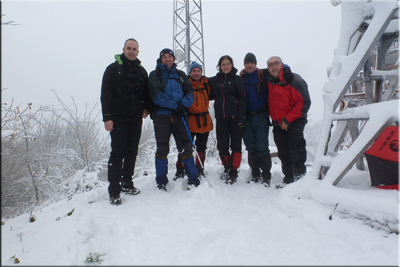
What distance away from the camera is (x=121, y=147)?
9.45 feet

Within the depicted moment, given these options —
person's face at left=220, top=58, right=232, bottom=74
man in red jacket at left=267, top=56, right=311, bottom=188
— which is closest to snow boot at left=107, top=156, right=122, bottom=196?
person's face at left=220, top=58, right=232, bottom=74

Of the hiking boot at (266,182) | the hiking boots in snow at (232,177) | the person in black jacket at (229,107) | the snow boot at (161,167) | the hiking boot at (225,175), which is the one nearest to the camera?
the snow boot at (161,167)

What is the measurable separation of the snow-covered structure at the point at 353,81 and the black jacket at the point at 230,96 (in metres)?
1.19

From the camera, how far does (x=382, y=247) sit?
5.56ft

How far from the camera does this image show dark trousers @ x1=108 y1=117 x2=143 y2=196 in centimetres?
282

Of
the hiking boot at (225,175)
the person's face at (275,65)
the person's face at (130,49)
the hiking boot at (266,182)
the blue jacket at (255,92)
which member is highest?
the person's face at (130,49)

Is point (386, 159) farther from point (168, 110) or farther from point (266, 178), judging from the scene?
point (168, 110)

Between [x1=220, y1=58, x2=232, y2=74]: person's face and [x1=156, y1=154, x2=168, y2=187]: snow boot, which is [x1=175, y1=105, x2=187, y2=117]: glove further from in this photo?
[x1=220, y1=58, x2=232, y2=74]: person's face

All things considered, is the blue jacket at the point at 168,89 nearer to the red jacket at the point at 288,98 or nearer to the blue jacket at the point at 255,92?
the blue jacket at the point at 255,92

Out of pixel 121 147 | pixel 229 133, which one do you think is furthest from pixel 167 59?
pixel 229 133

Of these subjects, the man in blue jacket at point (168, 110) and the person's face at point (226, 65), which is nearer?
the man in blue jacket at point (168, 110)

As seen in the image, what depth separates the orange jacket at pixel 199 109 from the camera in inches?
140

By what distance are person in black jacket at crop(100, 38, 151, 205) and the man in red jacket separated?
6.50 feet

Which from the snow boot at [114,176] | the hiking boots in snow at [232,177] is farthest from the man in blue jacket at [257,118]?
the snow boot at [114,176]
